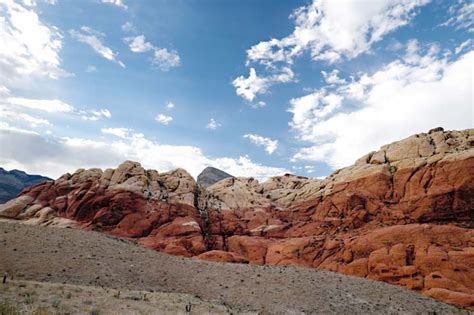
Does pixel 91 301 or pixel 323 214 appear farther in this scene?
pixel 323 214

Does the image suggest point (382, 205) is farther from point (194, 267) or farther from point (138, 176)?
point (138, 176)

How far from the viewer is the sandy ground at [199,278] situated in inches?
1029

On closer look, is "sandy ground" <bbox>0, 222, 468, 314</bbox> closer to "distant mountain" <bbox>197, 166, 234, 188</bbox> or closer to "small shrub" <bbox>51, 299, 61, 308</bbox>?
"small shrub" <bbox>51, 299, 61, 308</bbox>

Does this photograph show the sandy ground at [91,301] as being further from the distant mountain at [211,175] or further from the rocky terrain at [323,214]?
the distant mountain at [211,175]

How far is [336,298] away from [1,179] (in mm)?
221675

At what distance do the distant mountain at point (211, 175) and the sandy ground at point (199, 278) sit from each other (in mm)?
129120

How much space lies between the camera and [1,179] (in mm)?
194500

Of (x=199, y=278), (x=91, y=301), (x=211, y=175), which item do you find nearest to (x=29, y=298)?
(x=91, y=301)

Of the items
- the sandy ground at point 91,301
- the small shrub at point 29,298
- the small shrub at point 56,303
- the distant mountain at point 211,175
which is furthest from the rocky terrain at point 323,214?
the distant mountain at point 211,175

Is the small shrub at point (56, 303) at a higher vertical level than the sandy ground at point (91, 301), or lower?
higher

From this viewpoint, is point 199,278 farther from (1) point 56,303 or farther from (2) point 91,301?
(1) point 56,303

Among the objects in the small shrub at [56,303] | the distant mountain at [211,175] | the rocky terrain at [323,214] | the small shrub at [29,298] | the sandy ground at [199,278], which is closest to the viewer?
the small shrub at [56,303]

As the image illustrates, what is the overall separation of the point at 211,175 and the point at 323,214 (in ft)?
382

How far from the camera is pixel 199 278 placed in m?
31.1
